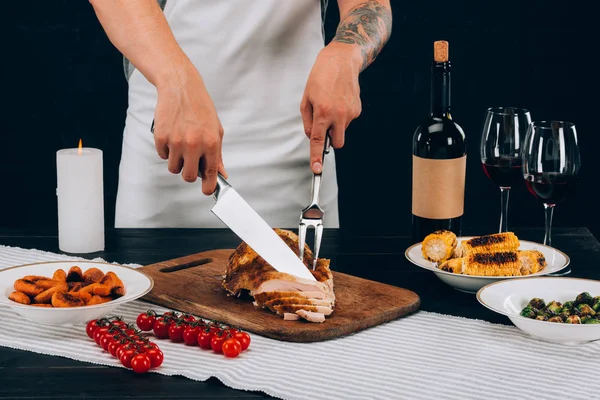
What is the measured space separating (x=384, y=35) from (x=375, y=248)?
51 cm

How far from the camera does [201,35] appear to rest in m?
2.32

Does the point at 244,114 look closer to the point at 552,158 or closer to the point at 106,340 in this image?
the point at 552,158

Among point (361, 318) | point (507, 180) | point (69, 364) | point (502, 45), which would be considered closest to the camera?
point (69, 364)

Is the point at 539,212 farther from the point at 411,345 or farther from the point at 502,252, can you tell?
the point at 411,345

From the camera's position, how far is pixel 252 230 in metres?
1.57

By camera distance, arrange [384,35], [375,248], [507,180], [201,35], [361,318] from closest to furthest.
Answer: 1. [361,318]
2. [507,180]
3. [375,248]
4. [384,35]
5. [201,35]

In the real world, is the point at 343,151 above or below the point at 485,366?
above

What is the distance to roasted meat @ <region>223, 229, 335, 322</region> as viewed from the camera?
1473 mm

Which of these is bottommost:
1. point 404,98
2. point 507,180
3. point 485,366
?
point 485,366

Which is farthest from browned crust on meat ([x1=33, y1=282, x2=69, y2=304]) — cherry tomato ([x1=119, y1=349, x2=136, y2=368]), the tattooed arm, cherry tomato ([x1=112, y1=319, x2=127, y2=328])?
the tattooed arm

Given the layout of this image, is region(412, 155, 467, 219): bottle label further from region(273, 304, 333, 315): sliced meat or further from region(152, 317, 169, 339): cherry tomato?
region(152, 317, 169, 339): cherry tomato

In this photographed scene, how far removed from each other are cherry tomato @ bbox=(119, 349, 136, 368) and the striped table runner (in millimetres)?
22

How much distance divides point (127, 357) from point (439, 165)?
73 centimetres

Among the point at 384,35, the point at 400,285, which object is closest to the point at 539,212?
the point at 384,35
